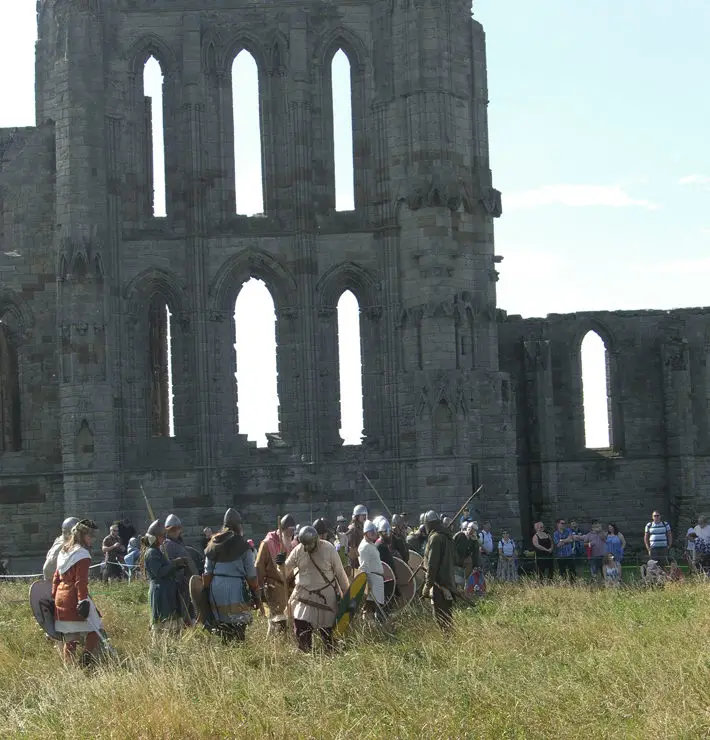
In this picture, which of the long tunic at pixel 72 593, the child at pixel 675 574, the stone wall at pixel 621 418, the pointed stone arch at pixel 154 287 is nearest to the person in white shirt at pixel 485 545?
the child at pixel 675 574

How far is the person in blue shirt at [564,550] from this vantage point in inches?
1008

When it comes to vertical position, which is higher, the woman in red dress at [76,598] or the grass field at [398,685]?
the woman in red dress at [76,598]

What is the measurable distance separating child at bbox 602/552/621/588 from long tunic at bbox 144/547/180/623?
28.8 ft

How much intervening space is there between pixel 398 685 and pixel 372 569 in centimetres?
401

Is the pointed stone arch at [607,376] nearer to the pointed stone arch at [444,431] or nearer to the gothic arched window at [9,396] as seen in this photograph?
the pointed stone arch at [444,431]

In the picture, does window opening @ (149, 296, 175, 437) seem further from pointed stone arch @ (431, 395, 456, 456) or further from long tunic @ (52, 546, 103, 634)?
long tunic @ (52, 546, 103, 634)

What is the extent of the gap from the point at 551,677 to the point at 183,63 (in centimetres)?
2109

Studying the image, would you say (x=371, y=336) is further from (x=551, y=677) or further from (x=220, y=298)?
(x=551, y=677)

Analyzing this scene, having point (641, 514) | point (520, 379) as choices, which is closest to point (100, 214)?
point (520, 379)

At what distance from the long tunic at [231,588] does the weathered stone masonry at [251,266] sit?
14.1 meters

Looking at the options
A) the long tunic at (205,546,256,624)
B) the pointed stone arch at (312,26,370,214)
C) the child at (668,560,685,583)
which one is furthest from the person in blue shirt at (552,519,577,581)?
the long tunic at (205,546,256,624)

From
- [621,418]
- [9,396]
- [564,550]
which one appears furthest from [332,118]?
[621,418]

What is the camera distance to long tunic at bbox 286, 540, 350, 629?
48.5 feet

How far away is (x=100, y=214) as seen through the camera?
30031 millimetres
